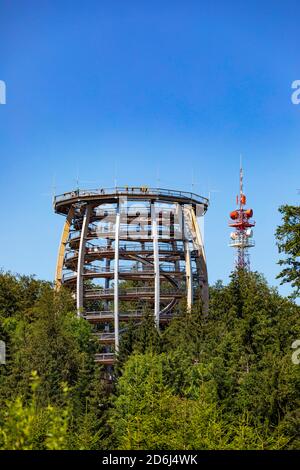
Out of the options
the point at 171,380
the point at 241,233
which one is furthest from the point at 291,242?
the point at 241,233

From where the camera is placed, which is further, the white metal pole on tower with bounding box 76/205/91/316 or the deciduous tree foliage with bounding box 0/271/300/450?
the white metal pole on tower with bounding box 76/205/91/316

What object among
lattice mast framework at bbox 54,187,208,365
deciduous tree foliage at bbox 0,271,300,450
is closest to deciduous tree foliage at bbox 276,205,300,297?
deciduous tree foliage at bbox 0,271,300,450

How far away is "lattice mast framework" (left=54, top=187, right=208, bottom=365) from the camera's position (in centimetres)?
9500

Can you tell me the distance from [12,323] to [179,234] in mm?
22518

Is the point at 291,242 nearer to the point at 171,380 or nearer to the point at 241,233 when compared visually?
the point at 171,380

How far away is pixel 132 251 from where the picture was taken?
95438 mm

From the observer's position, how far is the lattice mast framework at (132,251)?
3740 inches

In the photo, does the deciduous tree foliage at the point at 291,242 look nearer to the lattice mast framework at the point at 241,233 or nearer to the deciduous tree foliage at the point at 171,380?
the deciduous tree foliage at the point at 171,380

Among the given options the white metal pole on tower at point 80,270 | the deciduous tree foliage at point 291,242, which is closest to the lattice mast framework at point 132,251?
the white metal pole on tower at point 80,270

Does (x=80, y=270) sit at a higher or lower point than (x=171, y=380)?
higher

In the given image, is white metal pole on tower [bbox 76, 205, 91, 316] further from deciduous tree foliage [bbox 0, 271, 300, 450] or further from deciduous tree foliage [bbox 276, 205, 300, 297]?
deciduous tree foliage [bbox 276, 205, 300, 297]

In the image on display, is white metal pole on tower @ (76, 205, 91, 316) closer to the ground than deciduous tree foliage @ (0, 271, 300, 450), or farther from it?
farther from it

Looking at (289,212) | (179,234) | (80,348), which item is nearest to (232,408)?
(289,212)

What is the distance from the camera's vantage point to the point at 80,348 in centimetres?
7756
